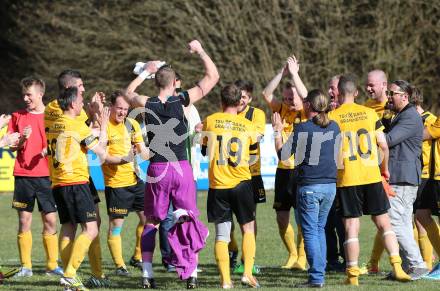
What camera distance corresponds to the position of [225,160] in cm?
1004

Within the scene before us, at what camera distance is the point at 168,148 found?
9.80 metres

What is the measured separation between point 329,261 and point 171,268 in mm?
1981

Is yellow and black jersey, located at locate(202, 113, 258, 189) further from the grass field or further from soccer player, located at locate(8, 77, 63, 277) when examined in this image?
soccer player, located at locate(8, 77, 63, 277)

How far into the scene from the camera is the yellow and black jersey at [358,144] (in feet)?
32.4

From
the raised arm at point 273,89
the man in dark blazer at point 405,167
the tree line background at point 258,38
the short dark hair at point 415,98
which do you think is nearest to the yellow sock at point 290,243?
the raised arm at point 273,89

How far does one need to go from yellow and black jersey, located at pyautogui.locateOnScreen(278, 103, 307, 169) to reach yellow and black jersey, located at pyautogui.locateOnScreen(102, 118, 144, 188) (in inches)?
70.7

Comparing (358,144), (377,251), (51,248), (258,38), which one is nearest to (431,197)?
(377,251)

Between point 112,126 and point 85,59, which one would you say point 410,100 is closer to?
point 112,126

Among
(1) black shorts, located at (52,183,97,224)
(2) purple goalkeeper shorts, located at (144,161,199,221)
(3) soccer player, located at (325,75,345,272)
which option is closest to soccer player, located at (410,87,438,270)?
(3) soccer player, located at (325,75,345,272)

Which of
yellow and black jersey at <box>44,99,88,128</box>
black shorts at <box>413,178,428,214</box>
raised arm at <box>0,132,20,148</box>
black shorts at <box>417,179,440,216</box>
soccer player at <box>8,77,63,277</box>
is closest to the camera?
raised arm at <box>0,132,20,148</box>

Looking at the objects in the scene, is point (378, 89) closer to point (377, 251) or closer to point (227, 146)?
point (377, 251)

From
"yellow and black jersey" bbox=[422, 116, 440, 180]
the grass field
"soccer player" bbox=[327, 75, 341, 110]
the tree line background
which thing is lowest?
the grass field

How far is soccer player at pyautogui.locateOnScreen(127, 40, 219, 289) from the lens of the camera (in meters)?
9.73

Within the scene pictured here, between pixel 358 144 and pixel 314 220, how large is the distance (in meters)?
0.94
